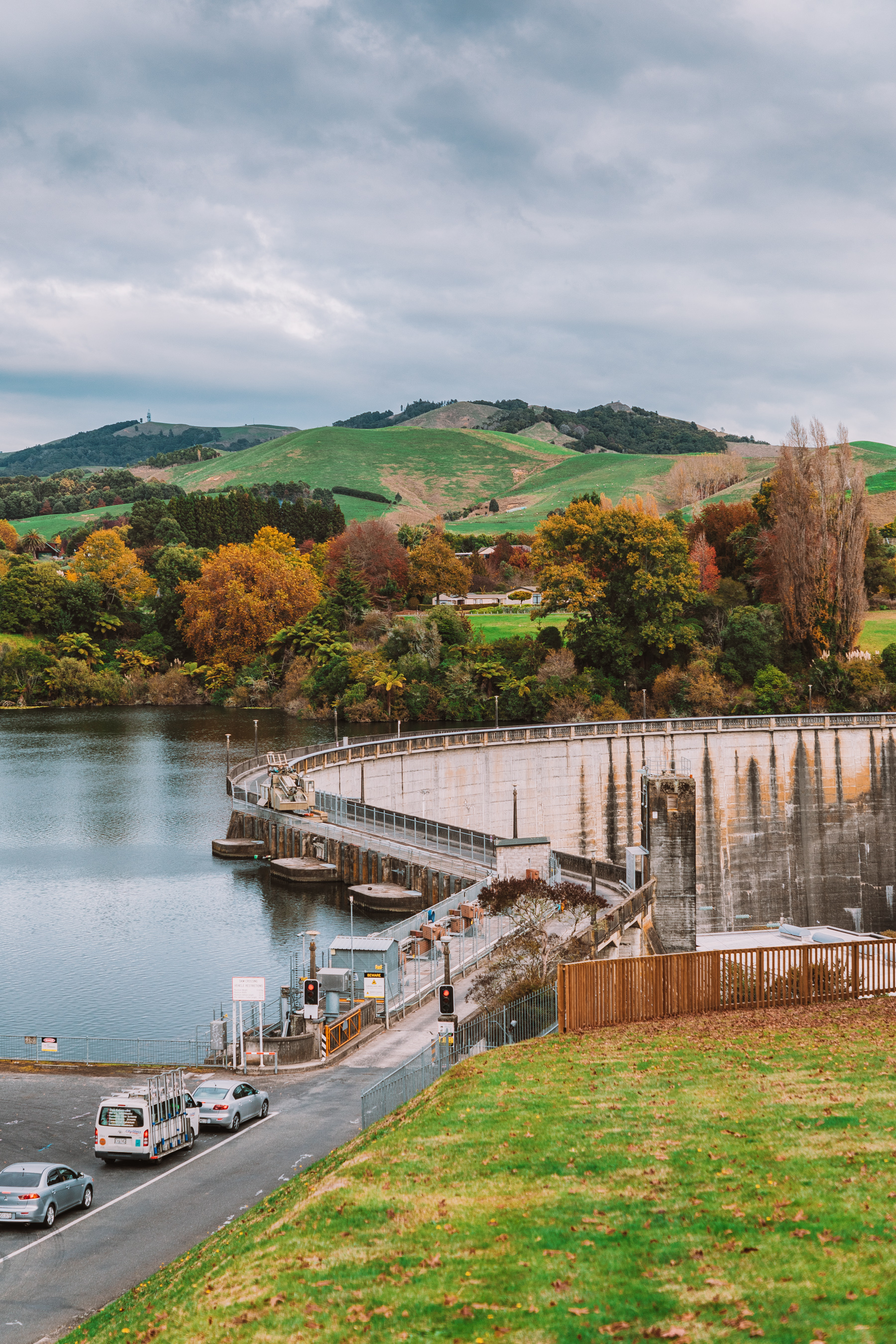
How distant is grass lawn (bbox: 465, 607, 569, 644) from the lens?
151 metres

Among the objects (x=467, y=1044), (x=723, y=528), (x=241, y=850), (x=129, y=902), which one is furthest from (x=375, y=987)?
(x=723, y=528)

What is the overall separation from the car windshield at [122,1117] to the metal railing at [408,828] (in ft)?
116

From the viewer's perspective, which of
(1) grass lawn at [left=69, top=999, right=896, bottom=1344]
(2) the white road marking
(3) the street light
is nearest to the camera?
(1) grass lawn at [left=69, top=999, right=896, bottom=1344]

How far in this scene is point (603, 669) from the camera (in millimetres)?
123250

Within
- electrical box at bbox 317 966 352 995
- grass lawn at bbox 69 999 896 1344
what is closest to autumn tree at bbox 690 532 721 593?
electrical box at bbox 317 966 352 995

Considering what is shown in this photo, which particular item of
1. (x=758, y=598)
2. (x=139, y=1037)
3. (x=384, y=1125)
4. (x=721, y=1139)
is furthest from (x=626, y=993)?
(x=758, y=598)

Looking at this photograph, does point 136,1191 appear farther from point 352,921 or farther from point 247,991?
point 352,921

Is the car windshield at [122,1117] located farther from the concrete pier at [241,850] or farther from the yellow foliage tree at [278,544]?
the yellow foliage tree at [278,544]

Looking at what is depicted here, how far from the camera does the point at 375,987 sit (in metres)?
39.5

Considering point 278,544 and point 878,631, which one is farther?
point 278,544

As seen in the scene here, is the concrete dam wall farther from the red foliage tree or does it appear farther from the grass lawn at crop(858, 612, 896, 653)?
the red foliage tree

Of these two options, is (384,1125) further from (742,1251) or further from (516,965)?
(516,965)

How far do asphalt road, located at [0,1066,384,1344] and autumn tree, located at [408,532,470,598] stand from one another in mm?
151683

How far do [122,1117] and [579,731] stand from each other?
48.7m
